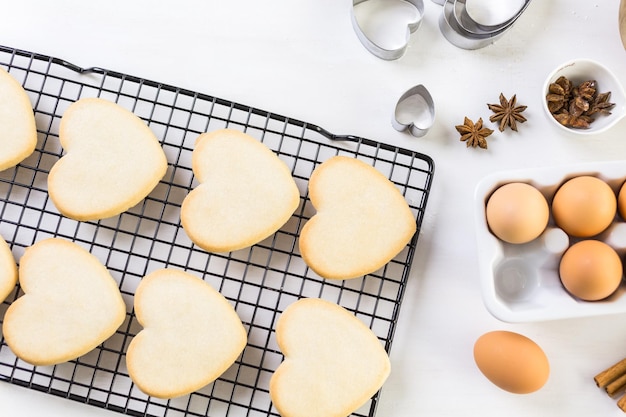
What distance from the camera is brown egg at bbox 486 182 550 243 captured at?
999mm

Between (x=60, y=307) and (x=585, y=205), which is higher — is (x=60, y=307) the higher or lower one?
the lower one

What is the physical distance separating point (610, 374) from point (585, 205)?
0.34 metres

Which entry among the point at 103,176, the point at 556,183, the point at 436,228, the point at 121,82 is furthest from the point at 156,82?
the point at 556,183

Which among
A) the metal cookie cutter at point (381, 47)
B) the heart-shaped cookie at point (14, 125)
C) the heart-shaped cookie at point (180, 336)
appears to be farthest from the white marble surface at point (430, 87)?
the heart-shaped cookie at point (180, 336)

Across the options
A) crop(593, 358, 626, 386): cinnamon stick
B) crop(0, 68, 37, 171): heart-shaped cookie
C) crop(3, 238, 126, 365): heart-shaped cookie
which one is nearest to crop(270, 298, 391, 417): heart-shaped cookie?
crop(3, 238, 126, 365): heart-shaped cookie

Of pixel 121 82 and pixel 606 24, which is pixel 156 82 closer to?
pixel 121 82

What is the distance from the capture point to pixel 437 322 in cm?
117

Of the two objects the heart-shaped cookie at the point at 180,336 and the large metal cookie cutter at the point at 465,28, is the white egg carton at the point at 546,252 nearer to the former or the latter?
the large metal cookie cutter at the point at 465,28

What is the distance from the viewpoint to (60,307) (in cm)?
108

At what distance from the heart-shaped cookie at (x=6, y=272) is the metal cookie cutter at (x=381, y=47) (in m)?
0.71

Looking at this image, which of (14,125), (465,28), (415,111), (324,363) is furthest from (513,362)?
(14,125)

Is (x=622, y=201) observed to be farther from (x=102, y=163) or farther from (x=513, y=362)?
(x=102, y=163)

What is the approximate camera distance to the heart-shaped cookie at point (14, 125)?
110 centimetres

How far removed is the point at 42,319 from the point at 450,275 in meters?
0.69
